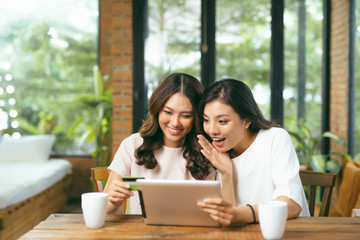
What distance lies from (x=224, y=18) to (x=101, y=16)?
178 cm

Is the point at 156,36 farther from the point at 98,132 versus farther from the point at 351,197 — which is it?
the point at 351,197

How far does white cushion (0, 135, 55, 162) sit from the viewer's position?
477 cm

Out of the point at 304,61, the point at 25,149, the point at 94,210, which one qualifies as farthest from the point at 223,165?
the point at 25,149

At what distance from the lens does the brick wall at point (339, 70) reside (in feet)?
12.9

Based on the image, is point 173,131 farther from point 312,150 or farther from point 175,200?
point 312,150

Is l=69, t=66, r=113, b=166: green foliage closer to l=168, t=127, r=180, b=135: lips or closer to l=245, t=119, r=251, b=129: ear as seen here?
l=168, t=127, r=180, b=135: lips

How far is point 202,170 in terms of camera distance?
74.4 inches

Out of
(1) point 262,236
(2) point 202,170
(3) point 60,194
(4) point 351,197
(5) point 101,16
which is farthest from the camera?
(5) point 101,16

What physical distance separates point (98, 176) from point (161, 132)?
15.5 inches

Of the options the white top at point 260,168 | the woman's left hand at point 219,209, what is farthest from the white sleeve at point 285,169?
the woman's left hand at point 219,209

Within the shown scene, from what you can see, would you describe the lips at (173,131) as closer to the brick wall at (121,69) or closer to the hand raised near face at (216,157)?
the hand raised near face at (216,157)

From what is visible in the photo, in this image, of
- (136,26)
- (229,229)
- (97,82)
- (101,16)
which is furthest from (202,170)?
(101,16)

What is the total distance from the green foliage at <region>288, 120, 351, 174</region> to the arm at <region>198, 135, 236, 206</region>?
88.1 inches

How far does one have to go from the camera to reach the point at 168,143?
79.2 inches
